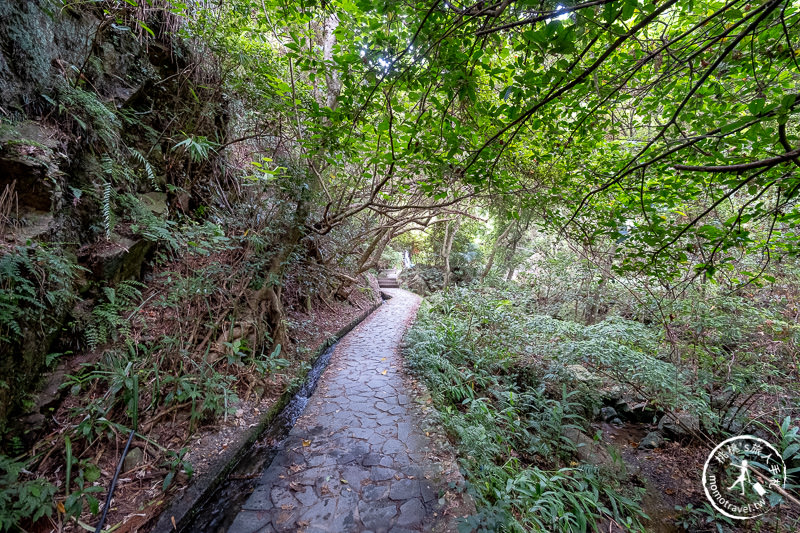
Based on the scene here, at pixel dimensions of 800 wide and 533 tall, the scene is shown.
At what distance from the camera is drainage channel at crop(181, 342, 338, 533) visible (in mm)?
2334

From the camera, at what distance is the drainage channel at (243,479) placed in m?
2.33

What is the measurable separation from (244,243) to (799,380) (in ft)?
27.6

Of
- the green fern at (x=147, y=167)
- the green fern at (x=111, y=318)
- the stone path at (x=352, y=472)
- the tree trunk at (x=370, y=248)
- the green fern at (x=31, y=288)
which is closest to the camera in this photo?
the green fern at (x=31, y=288)

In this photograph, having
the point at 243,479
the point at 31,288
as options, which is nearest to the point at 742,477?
the point at 243,479

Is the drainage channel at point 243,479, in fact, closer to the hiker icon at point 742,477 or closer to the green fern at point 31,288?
the green fern at point 31,288

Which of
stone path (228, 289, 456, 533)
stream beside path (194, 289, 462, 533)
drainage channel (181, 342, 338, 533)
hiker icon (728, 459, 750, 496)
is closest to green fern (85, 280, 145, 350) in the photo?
drainage channel (181, 342, 338, 533)

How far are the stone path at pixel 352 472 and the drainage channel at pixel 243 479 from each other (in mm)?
86

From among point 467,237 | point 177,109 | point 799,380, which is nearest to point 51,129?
point 177,109

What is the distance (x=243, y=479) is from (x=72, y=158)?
3670mm

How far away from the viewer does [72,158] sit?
124 inches

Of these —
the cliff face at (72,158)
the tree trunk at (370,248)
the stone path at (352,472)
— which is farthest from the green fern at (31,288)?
the tree trunk at (370,248)

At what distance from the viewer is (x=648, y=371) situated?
4273 millimetres

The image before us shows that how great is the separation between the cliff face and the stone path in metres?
2.16

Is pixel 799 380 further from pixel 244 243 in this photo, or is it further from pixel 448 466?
pixel 244 243
